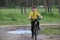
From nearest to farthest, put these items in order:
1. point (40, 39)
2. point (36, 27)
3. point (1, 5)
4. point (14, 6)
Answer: point (36, 27), point (40, 39), point (14, 6), point (1, 5)

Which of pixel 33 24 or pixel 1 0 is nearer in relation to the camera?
pixel 33 24

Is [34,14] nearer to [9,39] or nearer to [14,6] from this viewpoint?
[9,39]

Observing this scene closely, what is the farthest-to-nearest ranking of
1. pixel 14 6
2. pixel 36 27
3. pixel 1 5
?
pixel 1 5 < pixel 14 6 < pixel 36 27

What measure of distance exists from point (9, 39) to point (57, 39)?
2374 mm

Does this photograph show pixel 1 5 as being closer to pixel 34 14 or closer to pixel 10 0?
pixel 10 0

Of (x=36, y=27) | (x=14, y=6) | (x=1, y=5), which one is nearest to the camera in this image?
(x=36, y=27)

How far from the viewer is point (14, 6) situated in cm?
5988

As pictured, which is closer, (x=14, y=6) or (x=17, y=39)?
(x=17, y=39)

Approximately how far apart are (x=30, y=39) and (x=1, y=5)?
170 feet

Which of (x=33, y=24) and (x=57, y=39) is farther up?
(x=33, y=24)

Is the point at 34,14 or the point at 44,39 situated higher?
the point at 34,14

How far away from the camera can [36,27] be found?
1190 centimetres

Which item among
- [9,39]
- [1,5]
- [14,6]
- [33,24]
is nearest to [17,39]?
[9,39]

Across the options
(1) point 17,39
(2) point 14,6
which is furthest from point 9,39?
(2) point 14,6
